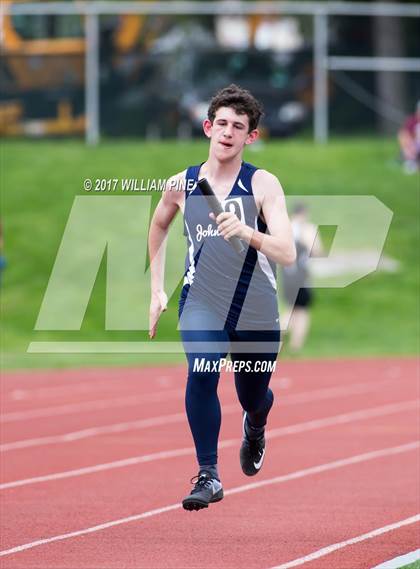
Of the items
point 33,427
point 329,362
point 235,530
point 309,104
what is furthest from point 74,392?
point 309,104

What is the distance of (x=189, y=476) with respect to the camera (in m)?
10.6

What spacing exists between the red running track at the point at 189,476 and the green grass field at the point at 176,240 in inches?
207

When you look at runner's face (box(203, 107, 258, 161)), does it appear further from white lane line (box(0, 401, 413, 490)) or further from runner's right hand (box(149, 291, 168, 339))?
white lane line (box(0, 401, 413, 490))

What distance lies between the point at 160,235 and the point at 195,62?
22.2 metres

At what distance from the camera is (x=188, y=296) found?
7.58 metres

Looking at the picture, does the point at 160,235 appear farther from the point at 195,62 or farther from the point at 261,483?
the point at 195,62

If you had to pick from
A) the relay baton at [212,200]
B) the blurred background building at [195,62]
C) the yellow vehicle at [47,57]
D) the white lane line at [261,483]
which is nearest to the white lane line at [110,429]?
the white lane line at [261,483]

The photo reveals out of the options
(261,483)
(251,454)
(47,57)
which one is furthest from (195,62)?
(251,454)

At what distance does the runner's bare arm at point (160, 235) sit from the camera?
750 centimetres

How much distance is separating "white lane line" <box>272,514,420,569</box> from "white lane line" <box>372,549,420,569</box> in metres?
0.40

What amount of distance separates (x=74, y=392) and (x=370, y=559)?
9.97 m

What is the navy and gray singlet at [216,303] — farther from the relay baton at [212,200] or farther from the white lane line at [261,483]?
the white lane line at [261,483]

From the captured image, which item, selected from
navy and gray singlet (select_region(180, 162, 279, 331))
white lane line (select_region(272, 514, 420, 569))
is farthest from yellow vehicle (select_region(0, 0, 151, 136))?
navy and gray singlet (select_region(180, 162, 279, 331))

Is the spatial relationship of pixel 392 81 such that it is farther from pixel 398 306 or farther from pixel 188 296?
pixel 188 296
